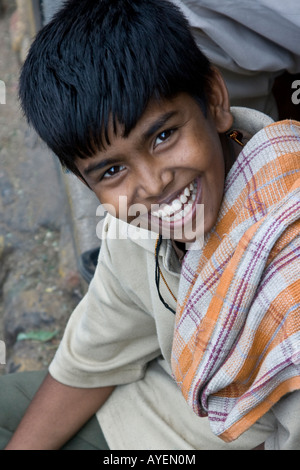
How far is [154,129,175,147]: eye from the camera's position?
115cm

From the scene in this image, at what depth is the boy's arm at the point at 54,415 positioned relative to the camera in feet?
5.61

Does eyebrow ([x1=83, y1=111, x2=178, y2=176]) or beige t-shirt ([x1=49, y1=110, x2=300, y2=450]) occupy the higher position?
eyebrow ([x1=83, y1=111, x2=178, y2=176])

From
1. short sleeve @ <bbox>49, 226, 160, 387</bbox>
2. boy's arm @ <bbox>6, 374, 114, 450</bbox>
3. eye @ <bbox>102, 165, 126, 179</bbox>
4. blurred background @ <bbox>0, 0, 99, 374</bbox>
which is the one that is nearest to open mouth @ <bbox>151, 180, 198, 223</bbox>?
eye @ <bbox>102, 165, 126, 179</bbox>

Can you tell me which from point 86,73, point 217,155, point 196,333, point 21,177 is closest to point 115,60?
point 86,73

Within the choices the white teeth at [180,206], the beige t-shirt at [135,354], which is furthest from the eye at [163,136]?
the beige t-shirt at [135,354]

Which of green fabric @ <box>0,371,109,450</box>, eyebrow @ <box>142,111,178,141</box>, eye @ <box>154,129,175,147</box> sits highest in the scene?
eyebrow @ <box>142,111,178,141</box>

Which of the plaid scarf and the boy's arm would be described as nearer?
the plaid scarf

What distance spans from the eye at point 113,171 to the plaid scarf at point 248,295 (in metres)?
0.21

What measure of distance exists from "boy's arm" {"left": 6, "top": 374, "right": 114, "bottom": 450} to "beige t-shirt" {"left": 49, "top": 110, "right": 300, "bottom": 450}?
31mm

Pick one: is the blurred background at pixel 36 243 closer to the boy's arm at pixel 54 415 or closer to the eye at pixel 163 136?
the boy's arm at pixel 54 415

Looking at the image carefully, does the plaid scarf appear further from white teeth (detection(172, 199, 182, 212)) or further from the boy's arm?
the boy's arm

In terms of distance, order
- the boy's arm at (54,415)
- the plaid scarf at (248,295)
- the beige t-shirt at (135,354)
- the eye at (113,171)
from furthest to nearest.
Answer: the boy's arm at (54,415) < the beige t-shirt at (135,354) < the eye at (113,171) < the plaid scarf at (248,295)

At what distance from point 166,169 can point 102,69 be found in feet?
0.69

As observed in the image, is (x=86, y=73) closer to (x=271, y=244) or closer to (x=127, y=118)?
(x=127, y=118)
